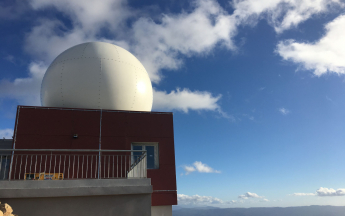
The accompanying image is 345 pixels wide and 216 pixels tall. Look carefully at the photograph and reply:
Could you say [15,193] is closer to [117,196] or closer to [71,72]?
[117,196]

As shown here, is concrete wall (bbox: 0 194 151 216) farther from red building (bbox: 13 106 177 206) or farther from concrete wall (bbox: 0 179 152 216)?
red building (bbox: 13 106 177 206)

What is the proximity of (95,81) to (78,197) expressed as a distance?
547 centimetres

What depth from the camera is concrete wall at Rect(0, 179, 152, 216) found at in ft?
21.1

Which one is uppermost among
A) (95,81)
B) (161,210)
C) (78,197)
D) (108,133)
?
(95,81)

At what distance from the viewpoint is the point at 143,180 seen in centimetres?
714

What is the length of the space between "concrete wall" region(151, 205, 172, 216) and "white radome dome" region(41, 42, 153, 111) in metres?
4.18

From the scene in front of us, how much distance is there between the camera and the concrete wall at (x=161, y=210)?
385 inches

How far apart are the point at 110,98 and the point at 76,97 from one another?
4.52 ft

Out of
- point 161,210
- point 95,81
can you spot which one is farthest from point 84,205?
point 95,81

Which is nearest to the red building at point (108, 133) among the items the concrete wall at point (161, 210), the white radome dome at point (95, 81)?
the concrete wall at point (161, 210)

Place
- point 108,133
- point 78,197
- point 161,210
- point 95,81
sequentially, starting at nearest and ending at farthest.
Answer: point 78,197 → point 161,210 → point 108,133 → point 95,81

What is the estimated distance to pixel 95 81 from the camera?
10961mm

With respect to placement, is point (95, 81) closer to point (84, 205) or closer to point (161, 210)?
point (84, 205)

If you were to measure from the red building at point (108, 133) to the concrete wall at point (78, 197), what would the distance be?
2.99 m
